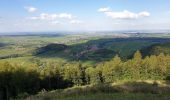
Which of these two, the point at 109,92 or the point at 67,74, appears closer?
the point at 109,92

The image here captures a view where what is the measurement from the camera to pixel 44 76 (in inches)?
4198

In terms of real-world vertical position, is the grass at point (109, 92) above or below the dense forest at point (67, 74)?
above

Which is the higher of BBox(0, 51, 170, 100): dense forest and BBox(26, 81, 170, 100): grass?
BBox(26, 81, 170, 100): grass

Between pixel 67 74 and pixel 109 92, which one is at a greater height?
pixel 109 92

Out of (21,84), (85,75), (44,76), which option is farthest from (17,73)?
(85,75)

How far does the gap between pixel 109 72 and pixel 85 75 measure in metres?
10.8

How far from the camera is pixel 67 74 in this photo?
392ft

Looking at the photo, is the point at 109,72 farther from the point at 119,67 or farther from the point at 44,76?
the point at 44,76

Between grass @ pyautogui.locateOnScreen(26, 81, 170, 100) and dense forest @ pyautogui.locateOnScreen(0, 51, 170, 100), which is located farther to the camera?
dense forest @ pyautogui.locateOnScreen(0, 51, 170, 100)

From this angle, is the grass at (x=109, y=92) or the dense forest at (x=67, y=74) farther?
the dense forest at (x=67, y=74)

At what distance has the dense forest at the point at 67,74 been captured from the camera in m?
84.6

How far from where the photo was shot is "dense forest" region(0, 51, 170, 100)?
84.6 m

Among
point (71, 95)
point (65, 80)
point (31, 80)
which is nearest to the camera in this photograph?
point (71, 95)

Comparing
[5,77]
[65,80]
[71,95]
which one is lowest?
[65,80]
